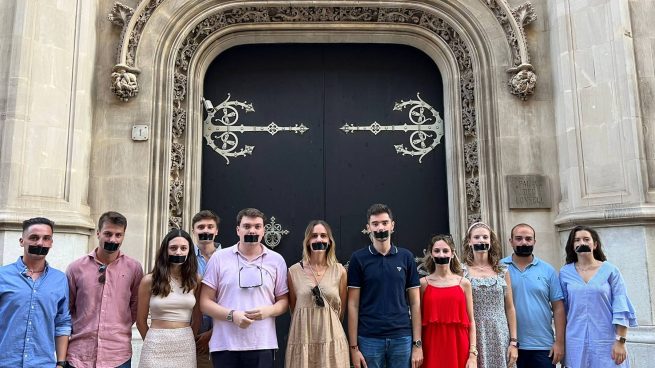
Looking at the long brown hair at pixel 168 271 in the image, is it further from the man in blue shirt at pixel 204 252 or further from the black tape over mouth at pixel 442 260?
the black tape over mouth at pixel 442 260

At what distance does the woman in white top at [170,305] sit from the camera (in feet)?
12.2

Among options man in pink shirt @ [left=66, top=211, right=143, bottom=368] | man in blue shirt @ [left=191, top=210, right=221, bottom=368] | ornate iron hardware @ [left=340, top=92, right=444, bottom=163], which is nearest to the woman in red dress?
man in blue shirt @ [left=191, top=210, right=221, bottom=368]

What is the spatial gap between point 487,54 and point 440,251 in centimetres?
385

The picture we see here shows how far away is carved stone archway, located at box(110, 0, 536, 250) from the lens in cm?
691

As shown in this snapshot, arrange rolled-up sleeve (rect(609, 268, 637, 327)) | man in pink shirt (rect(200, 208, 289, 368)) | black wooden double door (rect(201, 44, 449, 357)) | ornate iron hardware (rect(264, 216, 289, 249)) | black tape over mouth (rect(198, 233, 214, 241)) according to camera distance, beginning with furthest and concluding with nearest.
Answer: black wooden double door (rect(201, 44, 449, 357))
ornate iron hardware (rect(264, 216, 289, 249))
black tape over mouth (rect(198, 233, 214, 241))
rolled-up sleeve (rect(609, 268, 637, 327))
man in pink shirt (rect(200, 208, 289, 368))

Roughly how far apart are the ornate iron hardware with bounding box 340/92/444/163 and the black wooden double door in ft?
0.19

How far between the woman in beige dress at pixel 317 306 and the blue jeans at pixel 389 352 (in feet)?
0.56

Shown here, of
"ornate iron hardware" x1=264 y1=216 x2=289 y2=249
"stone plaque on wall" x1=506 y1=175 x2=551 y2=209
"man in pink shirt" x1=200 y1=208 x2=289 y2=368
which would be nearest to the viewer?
"man in pink shirt" x1=200 y1=208 x2=289 y2=368

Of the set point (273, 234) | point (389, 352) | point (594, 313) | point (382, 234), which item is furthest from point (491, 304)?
point (273, 234)

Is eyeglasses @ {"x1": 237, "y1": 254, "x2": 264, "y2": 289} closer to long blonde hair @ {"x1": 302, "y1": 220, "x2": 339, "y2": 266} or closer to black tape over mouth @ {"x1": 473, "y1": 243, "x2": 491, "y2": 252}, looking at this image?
long blonde hair @ {"x1": 302, "y1": 220, "x2": 339, "y2": 266}

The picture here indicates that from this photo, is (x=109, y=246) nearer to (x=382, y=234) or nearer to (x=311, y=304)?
(x=311, y=304)

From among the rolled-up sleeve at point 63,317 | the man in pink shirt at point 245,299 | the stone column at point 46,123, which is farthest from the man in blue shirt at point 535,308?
the stone column at point 46,123

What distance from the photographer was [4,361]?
351 centimetres

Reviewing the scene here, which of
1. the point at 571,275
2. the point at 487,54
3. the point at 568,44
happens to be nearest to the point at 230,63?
the point at 487,54
